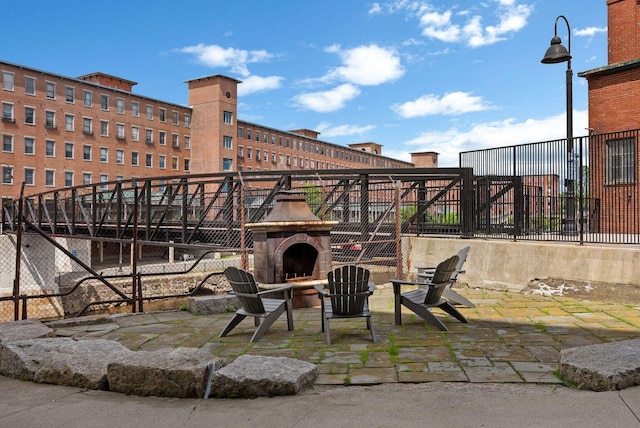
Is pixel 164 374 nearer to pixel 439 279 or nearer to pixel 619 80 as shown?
pixel 439 279

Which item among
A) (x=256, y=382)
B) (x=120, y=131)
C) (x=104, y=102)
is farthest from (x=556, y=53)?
(x=120, y=131)

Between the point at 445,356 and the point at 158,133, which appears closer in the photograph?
the point at 445,356

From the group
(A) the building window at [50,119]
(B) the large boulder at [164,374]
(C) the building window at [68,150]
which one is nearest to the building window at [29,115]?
(A) the building window at [50,119]

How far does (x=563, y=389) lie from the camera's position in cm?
444

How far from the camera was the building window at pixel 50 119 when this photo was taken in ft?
179

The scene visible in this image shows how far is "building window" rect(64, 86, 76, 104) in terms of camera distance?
5678 centimetres

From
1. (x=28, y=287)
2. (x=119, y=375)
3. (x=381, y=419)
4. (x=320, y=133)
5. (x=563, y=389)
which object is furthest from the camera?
(x=320, y=133)

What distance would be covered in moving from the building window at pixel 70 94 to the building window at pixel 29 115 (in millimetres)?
4214

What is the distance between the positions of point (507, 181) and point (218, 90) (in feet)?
202

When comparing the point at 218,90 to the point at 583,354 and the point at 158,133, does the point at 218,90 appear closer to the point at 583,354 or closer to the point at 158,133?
the point at 158,133

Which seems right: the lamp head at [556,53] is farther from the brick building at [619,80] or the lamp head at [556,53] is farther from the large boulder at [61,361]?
the large boulder at [61,361]

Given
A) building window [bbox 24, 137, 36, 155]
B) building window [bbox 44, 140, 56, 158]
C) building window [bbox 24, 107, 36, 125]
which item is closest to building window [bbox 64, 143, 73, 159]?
building window [bbox 44, 140, 56, 158]

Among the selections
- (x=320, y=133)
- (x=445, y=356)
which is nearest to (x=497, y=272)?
(x=445, y=356)

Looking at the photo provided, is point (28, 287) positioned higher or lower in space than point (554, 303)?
lower
